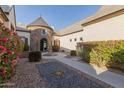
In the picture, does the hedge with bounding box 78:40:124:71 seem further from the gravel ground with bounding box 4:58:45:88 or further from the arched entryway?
the arched entryway

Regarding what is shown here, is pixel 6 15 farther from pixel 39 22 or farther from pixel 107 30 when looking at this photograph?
pixel 39 22

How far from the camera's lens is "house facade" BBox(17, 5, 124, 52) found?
1214cm

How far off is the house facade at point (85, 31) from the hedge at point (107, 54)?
185 centimetres

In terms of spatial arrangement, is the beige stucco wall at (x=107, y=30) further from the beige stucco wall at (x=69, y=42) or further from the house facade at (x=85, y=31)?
the beige stucco wall at (x=69, y=42)

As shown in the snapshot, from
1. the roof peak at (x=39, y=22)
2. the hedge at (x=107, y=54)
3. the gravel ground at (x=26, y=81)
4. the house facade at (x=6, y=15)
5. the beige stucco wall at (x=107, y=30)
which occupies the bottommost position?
the gravel ground at (x=26, y=81)

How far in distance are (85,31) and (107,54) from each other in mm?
7782

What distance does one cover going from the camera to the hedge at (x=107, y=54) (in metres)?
9.33

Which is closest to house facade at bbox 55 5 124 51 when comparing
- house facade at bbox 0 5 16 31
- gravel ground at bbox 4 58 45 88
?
gravel ground at bbox 4 58 45 88

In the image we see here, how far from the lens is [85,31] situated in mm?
17844

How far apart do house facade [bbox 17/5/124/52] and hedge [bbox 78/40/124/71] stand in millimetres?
1853

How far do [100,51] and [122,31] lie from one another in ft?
7.42

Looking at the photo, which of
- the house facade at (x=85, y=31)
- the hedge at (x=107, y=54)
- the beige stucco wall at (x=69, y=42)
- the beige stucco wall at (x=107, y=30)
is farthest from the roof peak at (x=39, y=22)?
the hedge at (x=107, y=54)

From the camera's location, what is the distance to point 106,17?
13422mm

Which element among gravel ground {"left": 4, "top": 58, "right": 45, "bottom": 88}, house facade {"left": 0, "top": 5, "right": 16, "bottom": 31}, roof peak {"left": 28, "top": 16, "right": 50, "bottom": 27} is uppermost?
roof peak {"left": 28, "top": 16, "right": 50, "bottom": 27}
